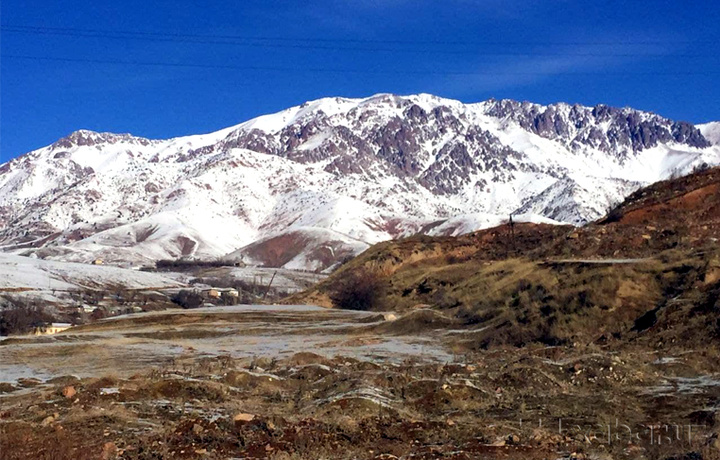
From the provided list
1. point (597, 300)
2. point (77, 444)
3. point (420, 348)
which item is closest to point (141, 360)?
point (420, 348)

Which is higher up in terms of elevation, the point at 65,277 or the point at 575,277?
the point at 65,277

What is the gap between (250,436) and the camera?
542 inches

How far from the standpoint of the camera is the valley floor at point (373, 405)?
520 inches

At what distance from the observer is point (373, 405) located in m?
15.9

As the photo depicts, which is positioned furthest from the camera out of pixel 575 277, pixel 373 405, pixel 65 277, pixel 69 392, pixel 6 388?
pixel 65 277

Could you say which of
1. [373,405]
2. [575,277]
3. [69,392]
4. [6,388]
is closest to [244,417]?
[373,405]

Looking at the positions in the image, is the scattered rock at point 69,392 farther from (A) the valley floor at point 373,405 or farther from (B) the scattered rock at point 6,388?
(B) the scattered rock at point 6,388

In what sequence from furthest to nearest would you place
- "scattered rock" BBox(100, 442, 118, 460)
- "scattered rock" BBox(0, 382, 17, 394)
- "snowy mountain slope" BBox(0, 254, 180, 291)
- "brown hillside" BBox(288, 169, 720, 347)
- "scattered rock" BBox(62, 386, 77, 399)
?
"snowy mountain slope" BBox(0, 254, 180, 291) → "brown hillside" BBox(288, 169, 720, 347) → "scattered rock" BBox(0, 382, 17, 394) → "scattered rock" BBox(62, 386, 77, 399) → "scattered rock" BBox(100, 442, 118, 460)

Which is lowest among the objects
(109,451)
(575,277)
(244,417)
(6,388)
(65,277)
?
(109,451)

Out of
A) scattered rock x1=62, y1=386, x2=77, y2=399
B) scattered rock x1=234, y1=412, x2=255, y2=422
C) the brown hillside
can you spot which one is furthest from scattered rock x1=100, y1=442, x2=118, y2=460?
the brown hillside

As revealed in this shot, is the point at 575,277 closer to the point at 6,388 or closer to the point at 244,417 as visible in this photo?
the point at 244,417

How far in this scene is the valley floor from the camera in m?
13.2

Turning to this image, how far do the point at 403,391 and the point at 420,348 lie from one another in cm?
1109

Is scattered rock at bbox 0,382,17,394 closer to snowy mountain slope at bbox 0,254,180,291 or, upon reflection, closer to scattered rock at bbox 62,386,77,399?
scattered rock at bbox 62,386,77,399
